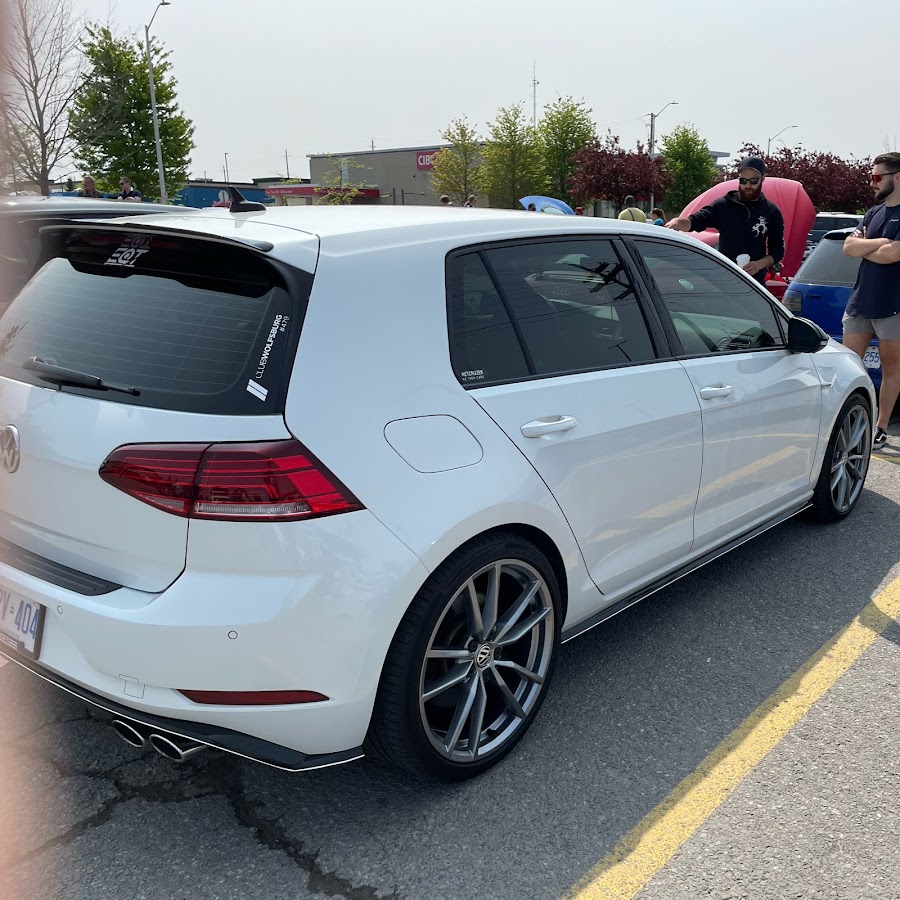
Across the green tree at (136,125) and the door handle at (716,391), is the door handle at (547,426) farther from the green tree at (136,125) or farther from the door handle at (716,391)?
the green tree at (136,125)

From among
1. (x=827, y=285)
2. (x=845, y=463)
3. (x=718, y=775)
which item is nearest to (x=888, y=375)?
(x=827, y=285)

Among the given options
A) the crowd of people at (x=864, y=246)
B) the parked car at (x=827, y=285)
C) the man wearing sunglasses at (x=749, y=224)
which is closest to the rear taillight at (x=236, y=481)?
the crowd of people at (x=864, y=246)

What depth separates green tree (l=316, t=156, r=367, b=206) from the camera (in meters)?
64.6

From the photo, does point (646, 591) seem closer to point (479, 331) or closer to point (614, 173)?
point (479, 331)

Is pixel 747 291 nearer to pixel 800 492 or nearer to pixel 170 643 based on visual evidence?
pixel 800 492

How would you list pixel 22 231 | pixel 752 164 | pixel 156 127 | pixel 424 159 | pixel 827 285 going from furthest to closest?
pixel 424 159 → pixel 156 127 → pixel 827 285 → pixel 752 164 → pixel 22 231

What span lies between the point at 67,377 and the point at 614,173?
50.9 m

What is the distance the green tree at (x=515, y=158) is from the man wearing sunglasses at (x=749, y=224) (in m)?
55.0

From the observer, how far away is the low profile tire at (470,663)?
238 cm

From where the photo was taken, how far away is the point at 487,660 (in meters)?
2.72

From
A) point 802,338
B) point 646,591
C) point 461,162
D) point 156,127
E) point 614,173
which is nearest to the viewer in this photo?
point 646,591

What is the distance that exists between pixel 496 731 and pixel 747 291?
7.76 feet

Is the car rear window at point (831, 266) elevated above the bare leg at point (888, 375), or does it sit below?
above

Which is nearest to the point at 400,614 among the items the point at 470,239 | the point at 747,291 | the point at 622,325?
the point at 470,239
